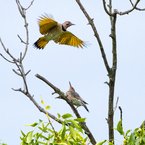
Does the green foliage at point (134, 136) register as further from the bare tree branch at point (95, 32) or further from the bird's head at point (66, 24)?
the bird's head at point (66, 24)

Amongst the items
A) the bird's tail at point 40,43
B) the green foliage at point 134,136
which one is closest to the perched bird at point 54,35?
the bird's tail at point 40,43

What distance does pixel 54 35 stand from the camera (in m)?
12.0

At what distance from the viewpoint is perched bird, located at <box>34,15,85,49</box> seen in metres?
11.5

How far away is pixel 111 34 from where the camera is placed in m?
6.70

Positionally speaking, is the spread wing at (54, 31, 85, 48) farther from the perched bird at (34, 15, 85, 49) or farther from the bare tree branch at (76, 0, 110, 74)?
the bare tree branch at (76, 0, 110, 74)

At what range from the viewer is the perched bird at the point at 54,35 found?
11484mm

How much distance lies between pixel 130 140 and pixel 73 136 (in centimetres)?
42

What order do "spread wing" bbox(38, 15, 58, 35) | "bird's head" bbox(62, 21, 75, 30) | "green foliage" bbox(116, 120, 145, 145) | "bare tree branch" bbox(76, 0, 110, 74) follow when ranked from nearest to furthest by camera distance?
1. "green foliage" bbox(116, 120, 145, 145)
2. "bare tree branch" bbox(76, 0, 110, 74)
3. "spread wing" bbox(38, 15, 58, 35)
4. "bird's head" bbox(62, 21, 75, 30)

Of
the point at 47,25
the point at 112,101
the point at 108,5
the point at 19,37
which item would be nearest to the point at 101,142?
the point at 112,101

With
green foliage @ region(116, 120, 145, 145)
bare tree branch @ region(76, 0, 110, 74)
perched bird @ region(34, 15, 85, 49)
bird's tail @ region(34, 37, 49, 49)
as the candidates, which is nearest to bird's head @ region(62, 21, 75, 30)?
perched bird @ region(34, 15, 85, 49)

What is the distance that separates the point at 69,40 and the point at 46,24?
738 millimetres

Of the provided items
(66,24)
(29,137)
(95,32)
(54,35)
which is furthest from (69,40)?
(29,137)

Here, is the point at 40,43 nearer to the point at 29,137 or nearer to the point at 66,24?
the point at 66,24

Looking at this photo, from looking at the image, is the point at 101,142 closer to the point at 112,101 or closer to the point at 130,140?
the point at 130,140
